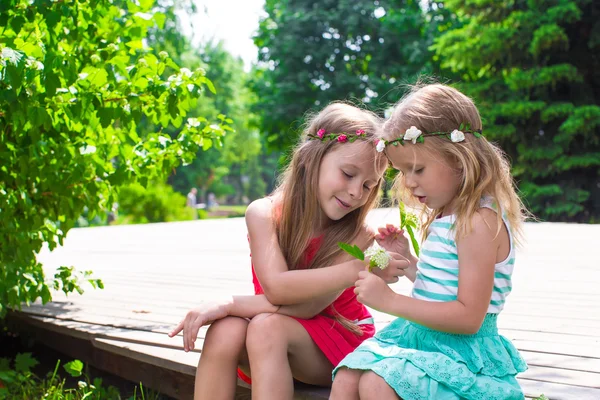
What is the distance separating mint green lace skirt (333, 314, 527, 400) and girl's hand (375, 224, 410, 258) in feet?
0.94

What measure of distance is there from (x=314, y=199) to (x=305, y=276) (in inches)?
14.0

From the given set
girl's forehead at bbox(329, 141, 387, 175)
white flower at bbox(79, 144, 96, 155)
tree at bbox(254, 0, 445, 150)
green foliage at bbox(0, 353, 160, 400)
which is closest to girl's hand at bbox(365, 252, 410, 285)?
girl's forehead at bbox(329, 141, 387, 175)

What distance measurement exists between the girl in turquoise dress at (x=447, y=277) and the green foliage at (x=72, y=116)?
1.13m

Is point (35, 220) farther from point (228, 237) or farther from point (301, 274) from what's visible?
point (228, 237)

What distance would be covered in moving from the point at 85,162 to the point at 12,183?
397mm

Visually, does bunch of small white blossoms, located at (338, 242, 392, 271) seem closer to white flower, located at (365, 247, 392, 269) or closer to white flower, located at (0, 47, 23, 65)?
white flower, located at (365, 247, 392, 269)

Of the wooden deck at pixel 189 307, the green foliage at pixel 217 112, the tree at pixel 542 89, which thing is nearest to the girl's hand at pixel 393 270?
the wooden deck at pixel 189 307

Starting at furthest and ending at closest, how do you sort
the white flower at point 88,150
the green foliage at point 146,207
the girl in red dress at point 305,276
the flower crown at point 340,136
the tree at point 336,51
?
the tree at point 336,51 → the green foliage at point 146,207 → the white flower at point 88,150 → the flower crown at point 340,136 → the girl in red dress at point 305,276

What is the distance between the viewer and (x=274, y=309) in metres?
2.40

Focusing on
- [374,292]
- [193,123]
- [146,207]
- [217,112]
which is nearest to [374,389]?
[374,292]

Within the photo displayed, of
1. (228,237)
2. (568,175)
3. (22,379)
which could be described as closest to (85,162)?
(22,379)

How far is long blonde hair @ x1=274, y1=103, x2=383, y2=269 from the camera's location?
2529mm

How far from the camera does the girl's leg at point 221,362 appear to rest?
7.55 feet

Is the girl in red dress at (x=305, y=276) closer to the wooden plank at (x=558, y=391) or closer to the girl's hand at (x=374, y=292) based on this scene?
the girl's hand at (x=374, y=292)
